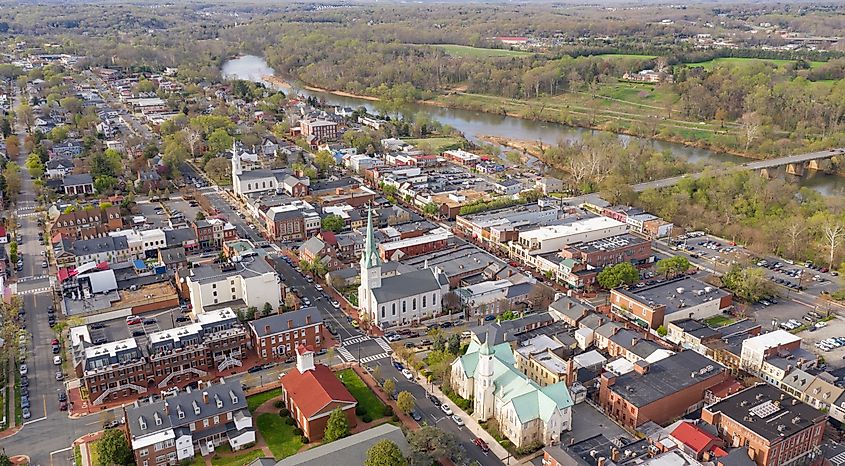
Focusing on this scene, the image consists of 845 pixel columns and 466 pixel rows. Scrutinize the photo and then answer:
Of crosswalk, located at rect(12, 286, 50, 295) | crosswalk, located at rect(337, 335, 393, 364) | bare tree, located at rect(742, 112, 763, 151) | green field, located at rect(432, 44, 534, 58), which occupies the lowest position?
crosswalk, located at rect(337, 335, 393, 364)

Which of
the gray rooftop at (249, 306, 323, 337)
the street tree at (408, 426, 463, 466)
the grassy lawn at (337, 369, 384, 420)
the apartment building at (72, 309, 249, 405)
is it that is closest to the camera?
the street tree at (408, 426, 463, 466)

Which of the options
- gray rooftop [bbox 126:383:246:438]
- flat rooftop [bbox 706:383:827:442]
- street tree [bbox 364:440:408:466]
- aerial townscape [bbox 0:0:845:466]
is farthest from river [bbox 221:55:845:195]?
street tree [bbox 364:440:408:466]

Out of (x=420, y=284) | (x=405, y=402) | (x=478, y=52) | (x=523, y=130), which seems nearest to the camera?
(x=405, y=402)

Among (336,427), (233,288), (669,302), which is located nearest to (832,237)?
(669,302)

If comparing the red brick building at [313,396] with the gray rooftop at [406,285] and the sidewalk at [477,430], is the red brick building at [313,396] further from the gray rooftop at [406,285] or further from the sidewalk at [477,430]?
the gray rooftop at [406,285]

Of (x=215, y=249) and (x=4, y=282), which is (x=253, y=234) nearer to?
(x=215, y=249)

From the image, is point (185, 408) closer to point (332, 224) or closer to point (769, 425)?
point (769, 425)

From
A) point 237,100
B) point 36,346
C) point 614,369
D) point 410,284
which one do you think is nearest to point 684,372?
point 614,369

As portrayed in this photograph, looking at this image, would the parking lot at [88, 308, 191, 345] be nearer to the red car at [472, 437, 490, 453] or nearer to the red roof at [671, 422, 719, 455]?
the red car at [472, 437, 490, 453]
